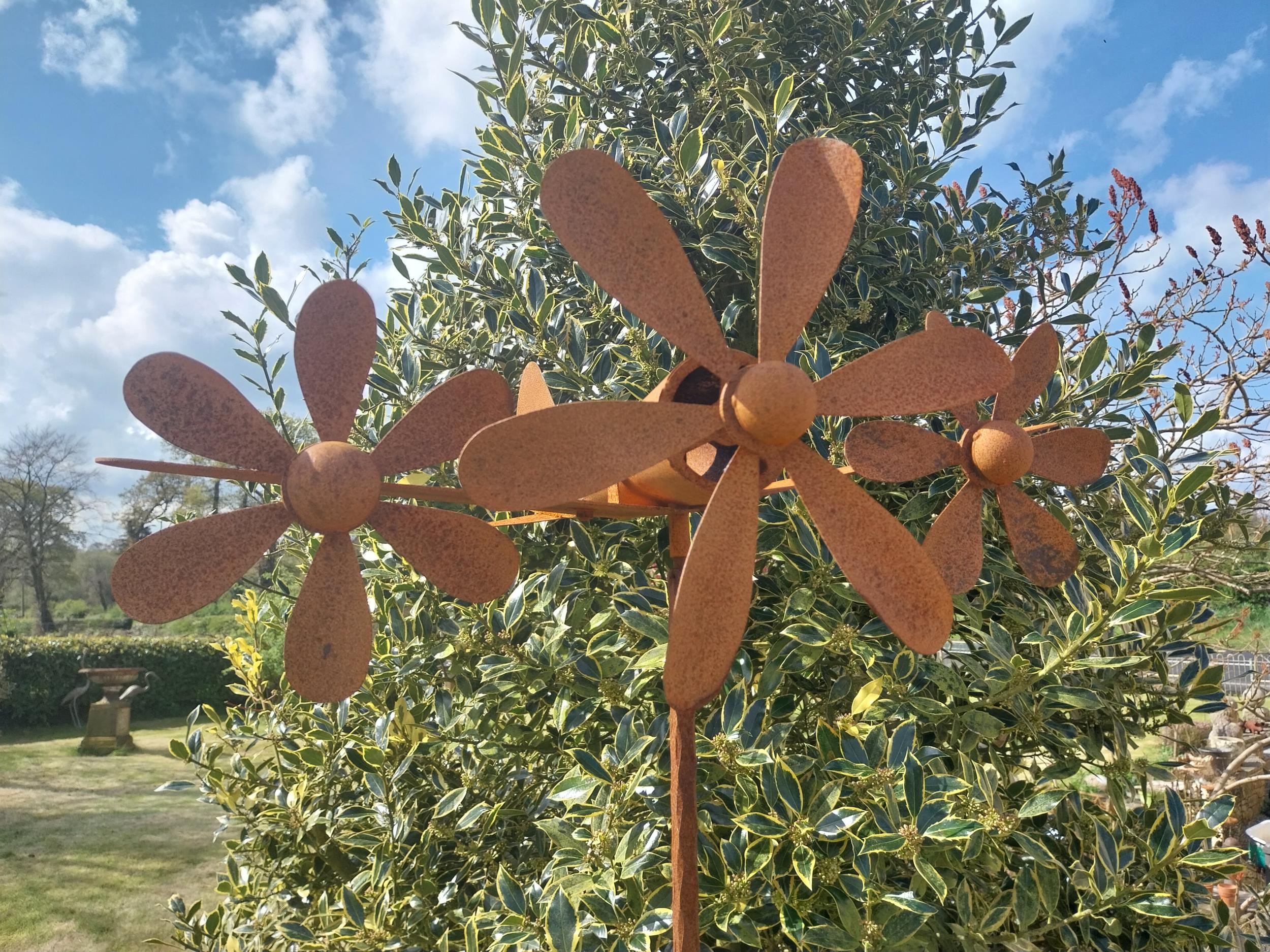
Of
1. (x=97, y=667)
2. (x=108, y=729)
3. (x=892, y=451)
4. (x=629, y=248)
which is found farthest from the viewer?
(x=97, y=667)

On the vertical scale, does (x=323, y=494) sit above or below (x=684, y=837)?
above

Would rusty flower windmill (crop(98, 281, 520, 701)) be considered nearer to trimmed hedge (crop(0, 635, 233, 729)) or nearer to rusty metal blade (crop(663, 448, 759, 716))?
rusty metal blade (crop(663, 448, 759, 716))

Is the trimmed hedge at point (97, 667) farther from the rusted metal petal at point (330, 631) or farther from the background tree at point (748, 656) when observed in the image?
the rusted metal petal at point (330, 631)

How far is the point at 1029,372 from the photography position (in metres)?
1.39

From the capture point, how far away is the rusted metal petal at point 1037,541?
1316 millimetres

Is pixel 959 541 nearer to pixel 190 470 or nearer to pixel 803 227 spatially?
pixel 803 227

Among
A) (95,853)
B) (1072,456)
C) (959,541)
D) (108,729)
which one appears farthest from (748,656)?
(108,729)

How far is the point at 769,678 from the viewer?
1445 mm

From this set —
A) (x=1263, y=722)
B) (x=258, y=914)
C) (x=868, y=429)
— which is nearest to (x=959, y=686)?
(x=868, y=429)

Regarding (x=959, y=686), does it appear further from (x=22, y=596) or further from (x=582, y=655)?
(x=22, y=596)

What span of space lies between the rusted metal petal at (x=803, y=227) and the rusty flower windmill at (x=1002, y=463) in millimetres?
185

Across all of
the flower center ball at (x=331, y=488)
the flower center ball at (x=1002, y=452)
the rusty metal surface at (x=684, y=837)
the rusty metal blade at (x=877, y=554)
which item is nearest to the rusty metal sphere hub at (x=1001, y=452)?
the flower center ball at (x=1002, y=452)

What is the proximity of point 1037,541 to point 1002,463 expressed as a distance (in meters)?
0.21

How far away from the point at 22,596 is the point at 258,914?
31862 millimetres
